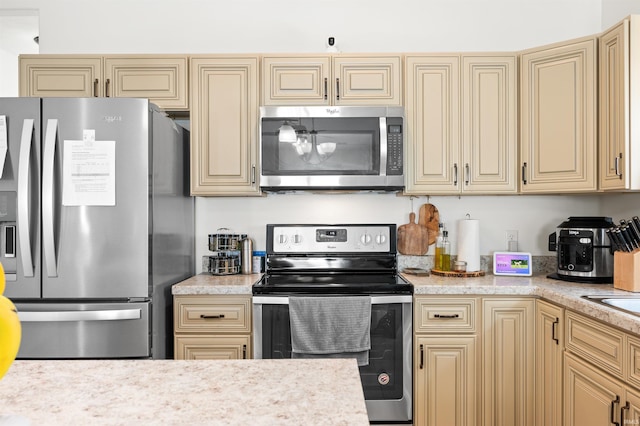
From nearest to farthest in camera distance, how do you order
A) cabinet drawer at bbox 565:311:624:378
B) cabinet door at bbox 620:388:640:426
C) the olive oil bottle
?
cabinet door at bbox 620:388:640:426
cabinet drawer at bbox 565:311:624:378
the olive oil bottle

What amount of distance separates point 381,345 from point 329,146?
1114 millimetres

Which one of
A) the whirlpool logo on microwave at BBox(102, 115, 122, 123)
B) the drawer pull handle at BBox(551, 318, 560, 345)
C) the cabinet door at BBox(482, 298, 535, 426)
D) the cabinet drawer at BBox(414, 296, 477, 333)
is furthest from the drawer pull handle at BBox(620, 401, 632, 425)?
the whirlpool logo on microwave at BBox(102, 115, 122, 123)

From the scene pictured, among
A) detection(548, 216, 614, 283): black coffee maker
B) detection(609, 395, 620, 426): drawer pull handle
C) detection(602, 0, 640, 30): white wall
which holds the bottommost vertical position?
detection(609, 395, 620, 426): drawer pull handle

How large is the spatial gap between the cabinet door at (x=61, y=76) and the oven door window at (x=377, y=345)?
1.67 meters

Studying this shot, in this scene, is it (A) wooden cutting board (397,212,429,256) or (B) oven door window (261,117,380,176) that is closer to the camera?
(B) oven door window (261,117,380,176)

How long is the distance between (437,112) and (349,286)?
113 centimetres

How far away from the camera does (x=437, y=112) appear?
8.26 feet

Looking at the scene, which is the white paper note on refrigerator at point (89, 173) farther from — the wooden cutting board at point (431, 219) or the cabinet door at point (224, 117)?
the wooden cutting board at point (431, 219)

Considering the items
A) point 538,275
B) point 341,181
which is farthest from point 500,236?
point 341,181

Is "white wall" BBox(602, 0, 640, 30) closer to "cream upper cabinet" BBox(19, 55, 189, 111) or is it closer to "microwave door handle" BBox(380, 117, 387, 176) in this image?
"microwave door handle" BBox(380, 117, 387, 176)

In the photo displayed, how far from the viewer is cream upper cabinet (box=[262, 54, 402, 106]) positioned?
8.29 feet

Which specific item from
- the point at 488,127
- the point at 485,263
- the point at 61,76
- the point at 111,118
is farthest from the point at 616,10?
the point at 61,76

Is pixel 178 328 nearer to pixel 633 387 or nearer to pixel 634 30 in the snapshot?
pixel 633 387

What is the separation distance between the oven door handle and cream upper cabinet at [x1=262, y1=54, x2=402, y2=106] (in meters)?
1.11
